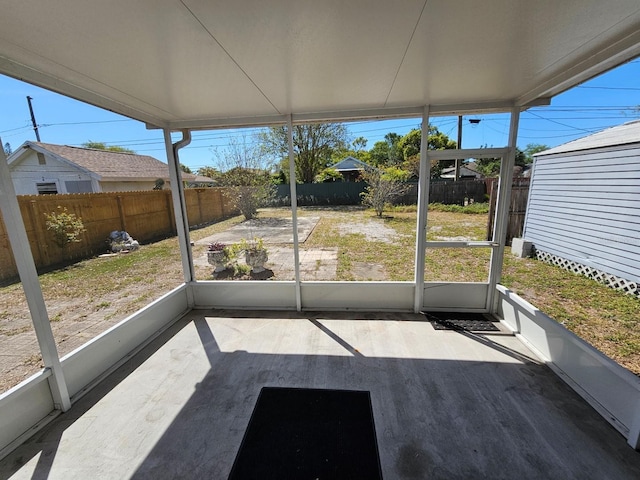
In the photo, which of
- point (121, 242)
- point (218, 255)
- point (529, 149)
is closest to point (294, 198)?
point (218, 255)

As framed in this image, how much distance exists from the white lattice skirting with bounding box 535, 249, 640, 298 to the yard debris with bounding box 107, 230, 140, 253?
7198 millimetres

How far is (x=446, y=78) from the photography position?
2.03m

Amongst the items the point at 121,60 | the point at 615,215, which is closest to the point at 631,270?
the point at 615,215

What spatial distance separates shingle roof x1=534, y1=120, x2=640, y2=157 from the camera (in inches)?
116

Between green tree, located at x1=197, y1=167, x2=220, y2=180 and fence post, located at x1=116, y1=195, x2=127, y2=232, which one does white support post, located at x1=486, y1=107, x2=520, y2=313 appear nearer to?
green tree, located at x1=197, y1=167, x2=220, y2=180

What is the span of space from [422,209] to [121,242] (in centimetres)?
505

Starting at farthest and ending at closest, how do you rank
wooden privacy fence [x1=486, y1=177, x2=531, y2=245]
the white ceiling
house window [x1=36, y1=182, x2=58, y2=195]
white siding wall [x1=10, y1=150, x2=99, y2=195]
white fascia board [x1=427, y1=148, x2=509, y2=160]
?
wooden privacy fence [x1=486, y1=177, x2=531, y2=245]
house window [x1=36, y1=182, x2=58, y2=195]
white fascia board [x1=427, y1=148, x2=509, y2=160]
white siding wall [x1=10, y1=150, x2=99, y2=195]
the white ceiling

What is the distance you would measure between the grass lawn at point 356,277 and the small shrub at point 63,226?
16.0 inches

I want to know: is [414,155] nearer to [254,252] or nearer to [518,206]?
[518,206]

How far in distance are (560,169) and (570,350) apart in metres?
3.23

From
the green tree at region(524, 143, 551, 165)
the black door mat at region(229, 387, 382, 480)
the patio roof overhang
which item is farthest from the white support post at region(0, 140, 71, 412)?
the green tree at region(524, 143, 551, 165)

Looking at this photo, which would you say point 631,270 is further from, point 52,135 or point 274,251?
point 52,135

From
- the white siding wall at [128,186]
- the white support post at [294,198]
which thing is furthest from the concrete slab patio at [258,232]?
the white siding wall at [128,186]

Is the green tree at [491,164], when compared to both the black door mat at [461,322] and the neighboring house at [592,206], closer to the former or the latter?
the neighboring house at [592,206]
